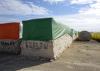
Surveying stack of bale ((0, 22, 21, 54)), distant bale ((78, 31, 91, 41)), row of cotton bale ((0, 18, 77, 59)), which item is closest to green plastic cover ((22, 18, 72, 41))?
row of cotton bale ((0, 18, 77, 59))

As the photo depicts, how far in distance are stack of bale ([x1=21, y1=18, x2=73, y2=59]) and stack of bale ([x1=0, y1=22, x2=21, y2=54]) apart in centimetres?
79

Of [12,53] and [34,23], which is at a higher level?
[34,23]

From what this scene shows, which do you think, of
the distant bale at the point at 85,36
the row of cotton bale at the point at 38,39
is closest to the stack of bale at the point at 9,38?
the row of cotton bale at the point at 38,39

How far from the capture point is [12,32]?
37.2ft

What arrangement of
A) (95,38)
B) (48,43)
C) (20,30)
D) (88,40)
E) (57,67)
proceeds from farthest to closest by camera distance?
(95,38) → (88,40) → (20,30) → (48,43) → (57,67)

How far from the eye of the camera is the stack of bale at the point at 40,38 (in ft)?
31.6

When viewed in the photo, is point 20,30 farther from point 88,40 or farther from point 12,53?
point 88,40

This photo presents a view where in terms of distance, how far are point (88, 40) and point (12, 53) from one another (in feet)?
42.9

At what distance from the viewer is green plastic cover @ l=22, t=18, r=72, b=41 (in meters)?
9.71

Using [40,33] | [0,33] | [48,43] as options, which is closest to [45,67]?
[48,43]

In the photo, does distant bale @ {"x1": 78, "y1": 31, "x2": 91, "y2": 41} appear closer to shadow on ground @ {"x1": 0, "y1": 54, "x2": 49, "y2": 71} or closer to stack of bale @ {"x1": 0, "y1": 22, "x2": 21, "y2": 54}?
stack of bale @ {"x1": 0, "y1": 22, "x2": 21, "y2": 54}

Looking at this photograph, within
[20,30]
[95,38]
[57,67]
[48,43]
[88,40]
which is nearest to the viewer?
[57,67]

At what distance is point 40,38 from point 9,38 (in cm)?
252

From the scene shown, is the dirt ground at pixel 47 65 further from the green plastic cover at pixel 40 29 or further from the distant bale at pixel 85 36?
the distant bale at pixel 85 36
